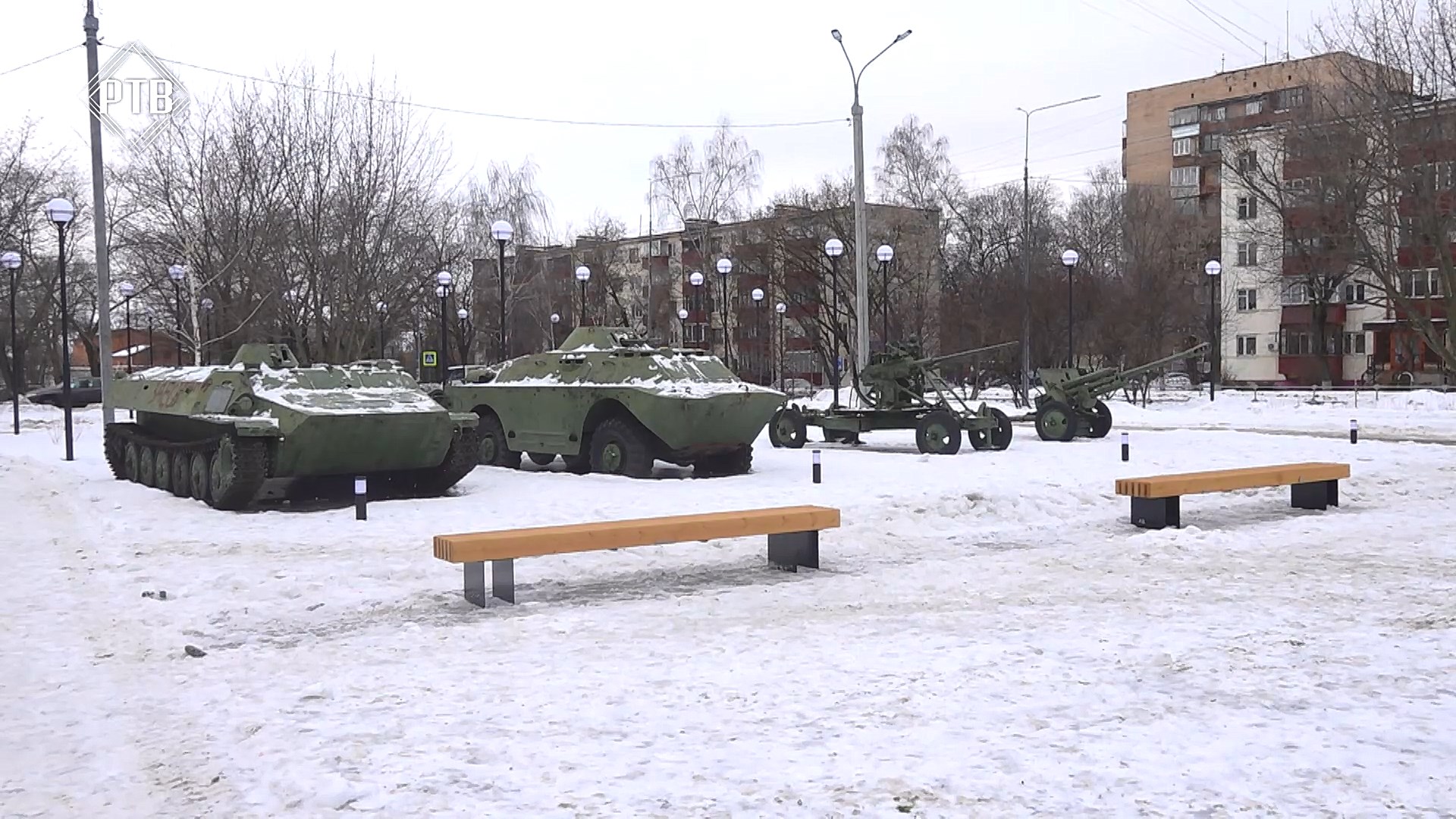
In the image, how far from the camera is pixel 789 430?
2161cm

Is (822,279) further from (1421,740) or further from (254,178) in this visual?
(1421,740)

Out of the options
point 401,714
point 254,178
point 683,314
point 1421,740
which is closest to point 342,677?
point 401,714

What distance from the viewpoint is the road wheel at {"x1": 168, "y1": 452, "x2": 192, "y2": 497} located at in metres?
15.1

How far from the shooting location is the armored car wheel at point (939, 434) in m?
19.3

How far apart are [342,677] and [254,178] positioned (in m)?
22.8

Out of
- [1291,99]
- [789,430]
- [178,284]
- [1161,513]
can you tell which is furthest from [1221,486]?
[1291,99]

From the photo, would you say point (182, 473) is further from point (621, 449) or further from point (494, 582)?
point (494, 582)

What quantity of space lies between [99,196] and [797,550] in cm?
1600

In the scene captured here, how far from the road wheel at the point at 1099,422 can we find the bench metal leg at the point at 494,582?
53.6ft

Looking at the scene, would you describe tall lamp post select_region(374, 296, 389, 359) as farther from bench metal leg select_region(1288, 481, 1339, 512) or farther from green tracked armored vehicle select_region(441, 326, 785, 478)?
bench metal leg select_region(1288, 481, 1339, 512)

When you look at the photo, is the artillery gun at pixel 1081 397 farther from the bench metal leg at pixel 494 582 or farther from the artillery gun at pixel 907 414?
the bench metal leg at pixel 494 582

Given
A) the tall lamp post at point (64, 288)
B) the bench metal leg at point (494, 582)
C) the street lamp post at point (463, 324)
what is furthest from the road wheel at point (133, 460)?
the street lamp post at point (463, 324)

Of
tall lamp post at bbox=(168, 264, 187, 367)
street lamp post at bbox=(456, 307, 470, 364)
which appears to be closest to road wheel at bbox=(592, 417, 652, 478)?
tall lamp post at bbox=(168, 264, 187, 367)

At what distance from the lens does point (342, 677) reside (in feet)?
21.6
